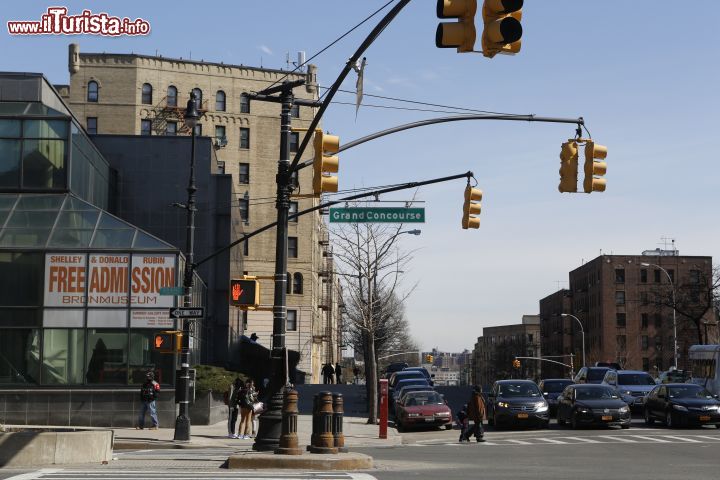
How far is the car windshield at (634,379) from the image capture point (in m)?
41.2

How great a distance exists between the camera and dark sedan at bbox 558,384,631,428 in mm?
32938

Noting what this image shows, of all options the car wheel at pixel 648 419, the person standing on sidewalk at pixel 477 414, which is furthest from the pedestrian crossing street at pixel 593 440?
the car wheel at pixel 648 419

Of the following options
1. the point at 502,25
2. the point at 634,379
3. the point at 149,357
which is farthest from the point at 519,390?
the point at 502,25

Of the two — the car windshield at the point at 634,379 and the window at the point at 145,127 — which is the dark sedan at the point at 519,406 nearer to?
the car windshield at the point at 634,379

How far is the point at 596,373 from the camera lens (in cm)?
4525

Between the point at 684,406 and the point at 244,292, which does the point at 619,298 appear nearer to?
the point at 684,406

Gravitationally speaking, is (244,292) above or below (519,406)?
above

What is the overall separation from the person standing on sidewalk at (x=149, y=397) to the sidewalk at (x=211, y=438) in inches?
14.7

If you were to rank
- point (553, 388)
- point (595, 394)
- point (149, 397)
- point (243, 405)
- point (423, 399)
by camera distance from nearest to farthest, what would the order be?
point (243, 405) < point (149, 397) < point (595, 394) < point (423, 399) < point (553, 388)

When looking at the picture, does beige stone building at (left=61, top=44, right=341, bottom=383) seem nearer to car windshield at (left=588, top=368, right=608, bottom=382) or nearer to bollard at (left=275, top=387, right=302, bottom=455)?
car windshield at (left=588, top=368, right=608, bottom=382)

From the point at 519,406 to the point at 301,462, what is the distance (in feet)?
56.7

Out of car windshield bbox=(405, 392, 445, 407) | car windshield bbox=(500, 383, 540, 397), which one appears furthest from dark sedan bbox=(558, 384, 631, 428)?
car windshield bbox=(405, 392, 445, 407)

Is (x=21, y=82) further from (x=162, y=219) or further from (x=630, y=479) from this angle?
(x=630, y=479)

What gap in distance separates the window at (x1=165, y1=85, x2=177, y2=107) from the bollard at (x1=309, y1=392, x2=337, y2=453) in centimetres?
6560
